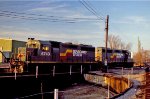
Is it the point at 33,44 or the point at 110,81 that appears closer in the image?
the point at 110,81

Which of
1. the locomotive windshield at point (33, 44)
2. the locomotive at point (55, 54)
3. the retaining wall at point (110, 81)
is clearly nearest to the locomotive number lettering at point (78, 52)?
the locomotive at point (55, 54)

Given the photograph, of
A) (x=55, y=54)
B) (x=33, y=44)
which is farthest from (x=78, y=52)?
(x=33, y=44)

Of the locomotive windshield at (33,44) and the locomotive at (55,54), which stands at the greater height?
the locomotive windshield at (33,44)

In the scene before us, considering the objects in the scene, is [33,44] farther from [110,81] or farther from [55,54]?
[110,81]

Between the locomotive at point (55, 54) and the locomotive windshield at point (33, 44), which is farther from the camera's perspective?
the locomotive windshield at point (33, 44)

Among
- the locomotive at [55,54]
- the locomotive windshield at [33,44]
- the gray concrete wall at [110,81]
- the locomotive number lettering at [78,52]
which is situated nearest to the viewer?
the gray concrete wall at [110,81]

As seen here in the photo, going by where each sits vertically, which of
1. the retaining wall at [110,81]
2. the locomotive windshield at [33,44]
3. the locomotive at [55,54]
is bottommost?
the retaining wall at [110,81]

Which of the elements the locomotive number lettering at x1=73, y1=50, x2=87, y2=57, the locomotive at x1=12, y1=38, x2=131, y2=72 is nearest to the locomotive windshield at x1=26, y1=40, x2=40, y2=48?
the locomotive at x1=12, y1=38, x2=131, y2=72

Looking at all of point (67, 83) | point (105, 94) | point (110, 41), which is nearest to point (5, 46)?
point (67, 83)

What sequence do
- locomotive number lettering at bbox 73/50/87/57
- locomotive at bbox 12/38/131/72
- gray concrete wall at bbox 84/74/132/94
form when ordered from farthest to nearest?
locomotive number lettering at bbox 73/50/87/57 < locomotive at bbox 12/38/131/72 < gray concrete wall at bbox 84/74/132/94

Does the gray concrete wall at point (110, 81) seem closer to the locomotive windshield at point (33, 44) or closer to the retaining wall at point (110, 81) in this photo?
the retaining wall at point (110, 81)

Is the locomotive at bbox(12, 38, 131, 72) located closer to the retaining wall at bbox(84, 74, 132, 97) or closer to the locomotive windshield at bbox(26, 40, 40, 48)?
the locomotive windshield at bbox(26, 40, 40, 48)

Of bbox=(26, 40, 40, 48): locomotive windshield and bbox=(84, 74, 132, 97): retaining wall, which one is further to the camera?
bbox=(26, 40, 40, 48): locomotive windshield

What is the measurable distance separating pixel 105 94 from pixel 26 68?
346 inches
